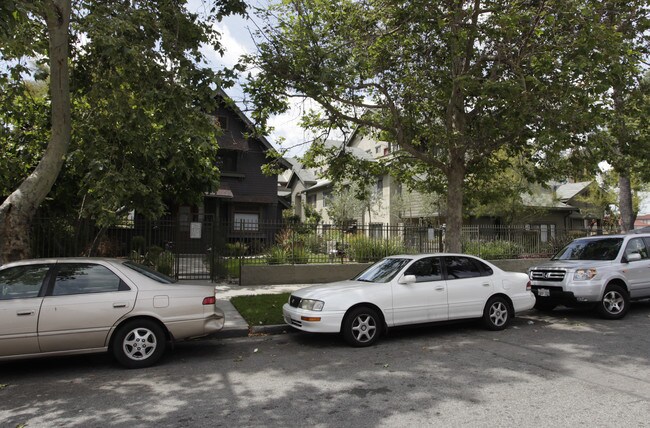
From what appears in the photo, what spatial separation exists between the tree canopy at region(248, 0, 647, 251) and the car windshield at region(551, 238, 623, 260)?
221 centimetres

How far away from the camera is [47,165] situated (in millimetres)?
7734

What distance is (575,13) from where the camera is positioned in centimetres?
955

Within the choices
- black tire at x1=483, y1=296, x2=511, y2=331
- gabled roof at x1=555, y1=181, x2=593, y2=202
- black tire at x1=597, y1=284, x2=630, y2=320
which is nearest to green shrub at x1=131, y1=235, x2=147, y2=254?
black tire at x1=483, y1=296, x2=511, y2=331

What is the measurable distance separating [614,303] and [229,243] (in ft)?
35.8

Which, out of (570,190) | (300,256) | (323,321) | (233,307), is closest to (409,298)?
(323,321)

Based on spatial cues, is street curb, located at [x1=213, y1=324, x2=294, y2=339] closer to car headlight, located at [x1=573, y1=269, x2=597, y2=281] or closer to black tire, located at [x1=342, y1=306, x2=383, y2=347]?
black tire, located at [x1=342, y1=306, x2=383, y2=347]

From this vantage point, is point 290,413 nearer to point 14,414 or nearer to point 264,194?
point 14,414

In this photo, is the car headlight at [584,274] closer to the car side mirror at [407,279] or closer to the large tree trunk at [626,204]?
the car side mirror at [407,279]

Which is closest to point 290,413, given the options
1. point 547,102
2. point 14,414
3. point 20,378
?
point 14,414

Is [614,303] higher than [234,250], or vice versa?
[234,250]

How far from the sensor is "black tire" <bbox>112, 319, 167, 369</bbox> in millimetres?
5965

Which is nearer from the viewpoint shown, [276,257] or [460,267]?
[460,267]

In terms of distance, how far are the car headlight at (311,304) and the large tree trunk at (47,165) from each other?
4780 mm

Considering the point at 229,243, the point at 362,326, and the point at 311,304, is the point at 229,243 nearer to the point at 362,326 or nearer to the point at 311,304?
the point at 311,304
